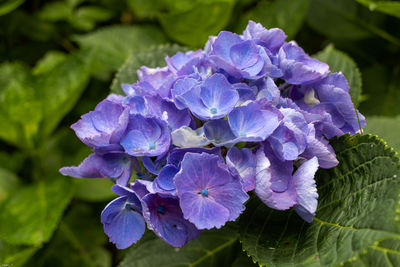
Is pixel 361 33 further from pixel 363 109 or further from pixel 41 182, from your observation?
pixel 41 182

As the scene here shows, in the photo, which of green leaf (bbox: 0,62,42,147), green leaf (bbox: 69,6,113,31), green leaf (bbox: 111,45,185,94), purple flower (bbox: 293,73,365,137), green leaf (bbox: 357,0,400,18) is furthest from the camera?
green leaf (bbox: 69,6,113,31)

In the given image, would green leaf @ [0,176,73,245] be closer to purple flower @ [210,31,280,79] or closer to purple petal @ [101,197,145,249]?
purple petal @ [101,197,145,249]

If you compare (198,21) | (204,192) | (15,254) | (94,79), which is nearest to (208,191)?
(204,192)

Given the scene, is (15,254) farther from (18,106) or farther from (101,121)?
(101,121)

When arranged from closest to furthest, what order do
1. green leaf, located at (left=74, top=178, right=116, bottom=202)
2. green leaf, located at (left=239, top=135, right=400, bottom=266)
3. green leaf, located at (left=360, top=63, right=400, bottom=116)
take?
green leaf, located at (left=239, top=135, right=400, bottom=266) < green leaf, located at (left=74, top=178, right=116, bottom=202) < green leaf, located at (left=360, top=63, right=400, bottom=116)

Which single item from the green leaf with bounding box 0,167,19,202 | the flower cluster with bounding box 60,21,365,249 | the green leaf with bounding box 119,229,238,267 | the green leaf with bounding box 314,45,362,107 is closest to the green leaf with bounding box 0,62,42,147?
the green leaf with bounding box 0,167,19,202

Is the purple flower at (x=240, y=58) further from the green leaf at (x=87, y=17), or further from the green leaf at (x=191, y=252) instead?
the green leaf at (x=87, y=17)
